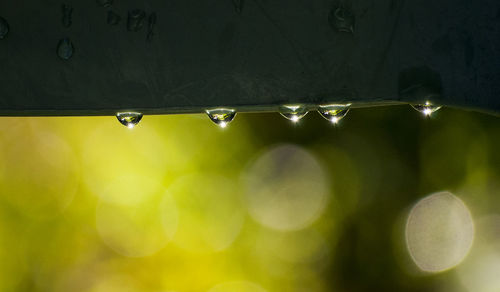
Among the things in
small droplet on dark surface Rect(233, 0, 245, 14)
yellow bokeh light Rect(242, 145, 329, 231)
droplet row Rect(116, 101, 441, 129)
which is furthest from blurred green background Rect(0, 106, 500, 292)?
small droplet on dark surface Rect(233, 0, 245, 14)

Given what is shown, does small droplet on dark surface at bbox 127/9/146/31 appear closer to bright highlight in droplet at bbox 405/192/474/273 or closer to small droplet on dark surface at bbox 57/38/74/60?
small droplet on dark surface at bbox 57/38/74/60

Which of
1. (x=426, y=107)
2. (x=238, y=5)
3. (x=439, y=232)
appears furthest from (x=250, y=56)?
(x=439, y=232)

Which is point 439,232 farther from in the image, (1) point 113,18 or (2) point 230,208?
(1) point 113,18

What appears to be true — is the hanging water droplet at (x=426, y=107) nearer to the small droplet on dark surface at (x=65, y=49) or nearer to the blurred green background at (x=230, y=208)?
the small droplet on dark surface at (x=65, y=49)

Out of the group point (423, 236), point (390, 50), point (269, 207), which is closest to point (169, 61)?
point (390, 50)

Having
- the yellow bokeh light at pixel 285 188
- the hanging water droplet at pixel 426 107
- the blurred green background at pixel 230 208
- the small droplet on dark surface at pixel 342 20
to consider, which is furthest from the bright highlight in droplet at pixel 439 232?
the small droplet on dark surface at pixel 342 20
